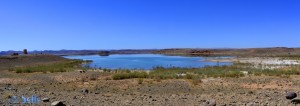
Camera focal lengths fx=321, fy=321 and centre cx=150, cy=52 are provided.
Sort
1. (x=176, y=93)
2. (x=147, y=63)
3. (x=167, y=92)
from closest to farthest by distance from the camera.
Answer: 1. (x=176, y=93)
2. (x=167, y=92)
3. (x=147, y=63)

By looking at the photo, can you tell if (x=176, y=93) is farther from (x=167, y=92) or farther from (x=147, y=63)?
(x=147, y=63)

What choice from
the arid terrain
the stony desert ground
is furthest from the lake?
the stony desert ground

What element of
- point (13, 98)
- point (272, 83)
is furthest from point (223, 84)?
point (13, 98)

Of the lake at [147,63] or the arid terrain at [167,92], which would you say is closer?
the arid terrain at [167,92]

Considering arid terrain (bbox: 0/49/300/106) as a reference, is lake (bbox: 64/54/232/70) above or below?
below

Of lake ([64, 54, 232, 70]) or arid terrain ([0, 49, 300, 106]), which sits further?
lake ([64, 54, 232, 70])

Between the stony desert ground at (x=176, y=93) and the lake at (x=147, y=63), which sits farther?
the lake at (x=147, y=63)

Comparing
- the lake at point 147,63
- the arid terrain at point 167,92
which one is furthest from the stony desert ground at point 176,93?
the lake at point 147,63

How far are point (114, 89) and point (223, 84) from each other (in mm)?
5953

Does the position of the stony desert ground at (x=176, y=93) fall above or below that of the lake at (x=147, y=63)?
above

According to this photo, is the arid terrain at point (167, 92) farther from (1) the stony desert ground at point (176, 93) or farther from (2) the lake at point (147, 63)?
(2) the lake at point (147, 63)

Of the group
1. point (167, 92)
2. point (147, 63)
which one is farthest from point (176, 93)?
point (147, 63)

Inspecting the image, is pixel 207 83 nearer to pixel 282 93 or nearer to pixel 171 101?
pixel 282 93

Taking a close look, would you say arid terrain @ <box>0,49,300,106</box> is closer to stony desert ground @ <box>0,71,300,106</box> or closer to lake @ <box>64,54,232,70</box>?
stony desert ground @ <box>0,71,300,106</box>
